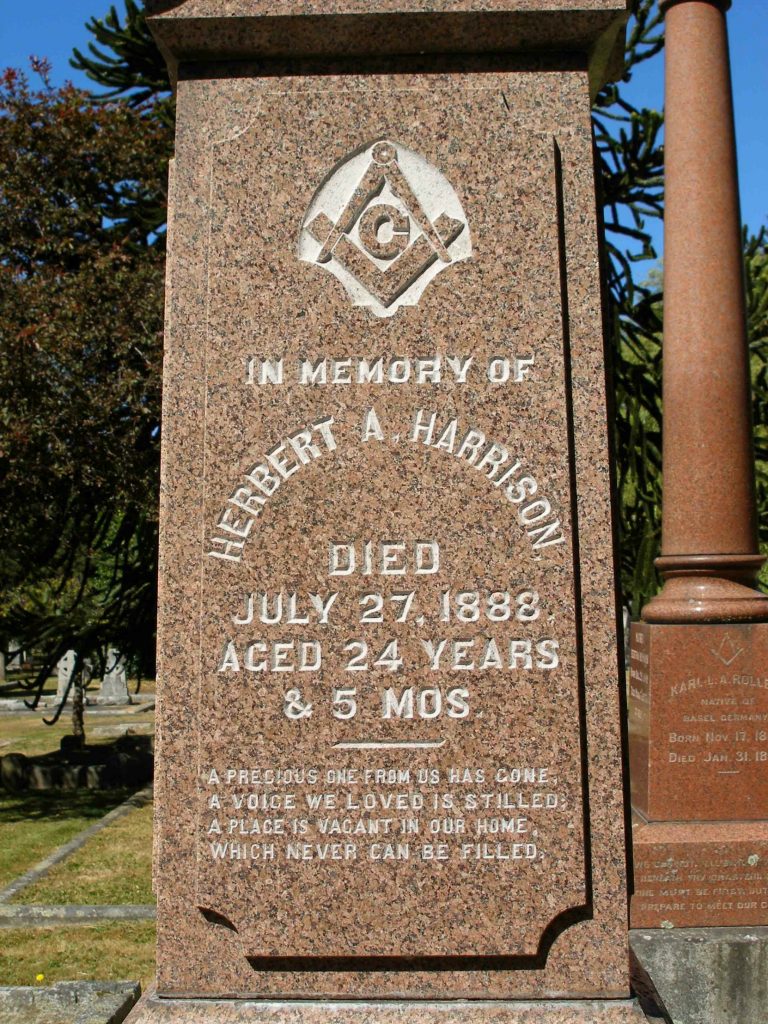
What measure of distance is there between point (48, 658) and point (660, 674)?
27.0 ft

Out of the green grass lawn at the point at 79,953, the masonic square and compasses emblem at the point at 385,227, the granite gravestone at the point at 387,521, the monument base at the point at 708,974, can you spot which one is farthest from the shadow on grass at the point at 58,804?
the masonic square and compasses emblem at the point at 385,227

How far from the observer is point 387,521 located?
2797 mm

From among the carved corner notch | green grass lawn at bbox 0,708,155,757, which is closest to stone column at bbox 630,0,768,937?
the carved corner notch

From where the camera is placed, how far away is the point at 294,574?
2787mm

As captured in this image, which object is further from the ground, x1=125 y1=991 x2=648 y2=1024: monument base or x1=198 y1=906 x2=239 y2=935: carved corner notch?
x1=198 y1=906 x2=239 y2=935: carved corner notch

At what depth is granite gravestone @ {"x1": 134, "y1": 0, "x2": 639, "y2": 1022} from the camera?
2.66 m

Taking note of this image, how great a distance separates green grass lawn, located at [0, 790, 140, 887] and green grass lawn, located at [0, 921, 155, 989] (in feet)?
5.90

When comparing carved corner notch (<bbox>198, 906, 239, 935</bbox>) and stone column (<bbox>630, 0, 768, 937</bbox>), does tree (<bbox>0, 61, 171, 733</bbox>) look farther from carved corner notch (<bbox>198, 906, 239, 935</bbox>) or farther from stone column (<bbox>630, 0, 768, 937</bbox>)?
carved corner notch (<bbox>198, 906, 239, 935</bbox>)

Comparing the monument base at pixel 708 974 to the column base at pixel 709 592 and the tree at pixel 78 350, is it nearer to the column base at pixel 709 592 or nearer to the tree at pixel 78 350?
the column base at pixel 709 592

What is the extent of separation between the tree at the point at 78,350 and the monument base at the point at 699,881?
21.4 ft

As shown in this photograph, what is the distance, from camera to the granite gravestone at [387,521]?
266 centimetres

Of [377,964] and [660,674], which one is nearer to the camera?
[377,964]

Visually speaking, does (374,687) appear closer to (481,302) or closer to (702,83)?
(481,302)

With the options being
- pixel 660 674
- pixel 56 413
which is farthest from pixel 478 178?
pixel 56 413
